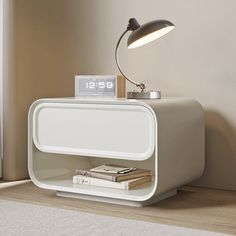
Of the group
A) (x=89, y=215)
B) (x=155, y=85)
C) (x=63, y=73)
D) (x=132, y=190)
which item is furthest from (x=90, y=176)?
(x=63, y=73)

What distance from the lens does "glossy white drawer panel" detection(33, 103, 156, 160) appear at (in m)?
2.26

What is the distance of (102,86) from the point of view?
260 centimetres

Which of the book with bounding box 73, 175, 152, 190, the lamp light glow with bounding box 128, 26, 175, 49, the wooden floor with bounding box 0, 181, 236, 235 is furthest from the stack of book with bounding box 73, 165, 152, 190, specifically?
the lamp light glow with bounding box 128, 26, 175, 49

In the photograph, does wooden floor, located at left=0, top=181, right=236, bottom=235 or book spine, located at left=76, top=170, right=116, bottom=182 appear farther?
book spine, located at left=76, top=170, right=116, bottom=182

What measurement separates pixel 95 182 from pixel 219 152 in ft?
2.15

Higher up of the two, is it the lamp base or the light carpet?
the lamp base

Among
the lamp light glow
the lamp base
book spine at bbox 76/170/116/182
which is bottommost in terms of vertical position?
book spine at bbox 76/170/116/182

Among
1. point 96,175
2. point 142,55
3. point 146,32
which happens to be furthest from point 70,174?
point 146,32

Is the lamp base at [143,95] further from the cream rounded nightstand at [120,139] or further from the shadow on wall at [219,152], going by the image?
the shadow on wall at [219,152]

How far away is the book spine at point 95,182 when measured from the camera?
2420mm

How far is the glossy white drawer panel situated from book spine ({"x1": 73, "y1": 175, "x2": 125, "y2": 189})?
156 millimetres

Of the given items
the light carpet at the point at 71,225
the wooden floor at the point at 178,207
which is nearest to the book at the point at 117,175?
the wooden floor at the point at 178,207

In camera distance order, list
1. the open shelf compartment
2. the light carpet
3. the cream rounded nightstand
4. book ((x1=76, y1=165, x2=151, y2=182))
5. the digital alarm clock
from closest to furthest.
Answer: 1. the light carpet
2. the cream rounded nightstand
3. the open shelf compartment
4. book ((x1=76, y1=165, x2=151, y2=182))
5. the digital alarm clock

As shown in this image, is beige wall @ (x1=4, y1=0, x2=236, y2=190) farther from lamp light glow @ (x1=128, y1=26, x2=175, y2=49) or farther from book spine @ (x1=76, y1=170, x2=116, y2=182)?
book spine @ (x1=76, y1=170, x2=116, y2=182)
